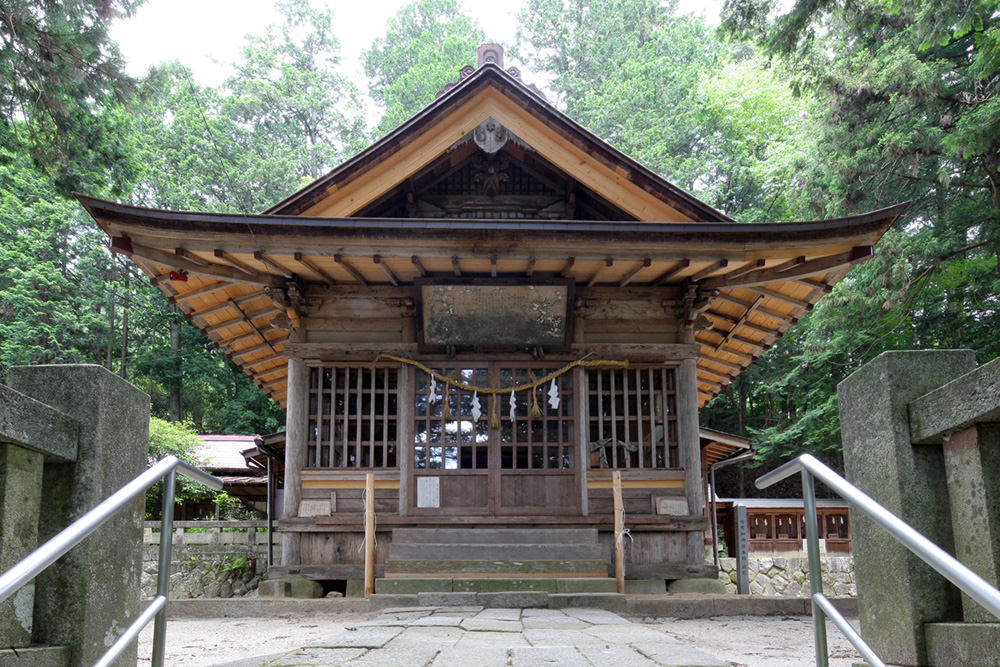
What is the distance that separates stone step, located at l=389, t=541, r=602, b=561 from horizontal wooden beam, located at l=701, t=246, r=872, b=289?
11.7 feet

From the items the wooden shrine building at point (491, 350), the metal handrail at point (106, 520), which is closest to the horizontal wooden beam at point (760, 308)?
the wooden shrine building at point (491, 350)

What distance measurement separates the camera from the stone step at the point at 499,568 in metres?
8.88

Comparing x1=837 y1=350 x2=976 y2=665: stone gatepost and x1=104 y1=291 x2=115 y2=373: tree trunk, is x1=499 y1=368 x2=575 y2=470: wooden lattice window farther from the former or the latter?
x1=104 y1=291 x2=115 y2=373: tree trunk

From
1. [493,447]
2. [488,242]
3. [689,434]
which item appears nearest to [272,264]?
[488,242]

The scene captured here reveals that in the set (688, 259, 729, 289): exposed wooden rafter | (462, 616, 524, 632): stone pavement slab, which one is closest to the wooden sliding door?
(688, 259, 729, 289): exposed wooden rafter

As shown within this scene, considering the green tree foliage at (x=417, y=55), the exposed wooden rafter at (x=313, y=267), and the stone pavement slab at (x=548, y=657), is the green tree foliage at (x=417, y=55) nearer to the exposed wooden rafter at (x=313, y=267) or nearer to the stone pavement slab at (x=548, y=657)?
the exposed wooden rafter at (x=313, y=267)

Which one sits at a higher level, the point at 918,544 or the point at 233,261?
the point at 233,261

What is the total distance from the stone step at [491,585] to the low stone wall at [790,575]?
13.7 metres

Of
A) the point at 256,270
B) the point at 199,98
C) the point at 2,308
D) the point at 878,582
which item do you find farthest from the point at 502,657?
the point at 199,98

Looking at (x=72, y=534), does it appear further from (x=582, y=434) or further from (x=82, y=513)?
(x=582, y=434)

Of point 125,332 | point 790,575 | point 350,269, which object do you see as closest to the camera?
point 350,269

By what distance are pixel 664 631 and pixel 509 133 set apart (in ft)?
20.4

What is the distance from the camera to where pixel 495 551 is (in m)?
9.44

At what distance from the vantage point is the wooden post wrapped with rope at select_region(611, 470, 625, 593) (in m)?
8.71
